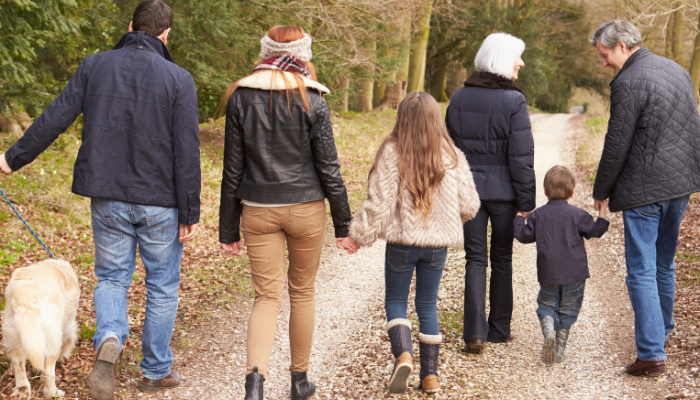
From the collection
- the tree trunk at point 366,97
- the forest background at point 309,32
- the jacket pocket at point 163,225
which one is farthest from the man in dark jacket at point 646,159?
the tree trunk at point 366,97

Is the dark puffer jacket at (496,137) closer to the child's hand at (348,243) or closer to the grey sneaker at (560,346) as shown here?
the grey sneaker at (560,346)

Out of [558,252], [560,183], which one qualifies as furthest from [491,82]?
[558,252]

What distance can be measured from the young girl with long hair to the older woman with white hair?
0.60 meters

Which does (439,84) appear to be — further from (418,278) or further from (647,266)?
(418,278)

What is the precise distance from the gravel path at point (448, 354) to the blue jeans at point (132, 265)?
0.50 meters

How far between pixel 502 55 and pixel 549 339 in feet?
6.81

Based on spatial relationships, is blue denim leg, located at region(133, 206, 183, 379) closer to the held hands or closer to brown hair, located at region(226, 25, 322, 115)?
brown hair, located at region(226, 25, 322, 115)

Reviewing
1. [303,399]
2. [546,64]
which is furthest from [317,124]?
[546,64]

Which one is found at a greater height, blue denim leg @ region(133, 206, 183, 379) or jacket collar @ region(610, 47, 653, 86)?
jacket collar @ region(610, 47, 653, 86)

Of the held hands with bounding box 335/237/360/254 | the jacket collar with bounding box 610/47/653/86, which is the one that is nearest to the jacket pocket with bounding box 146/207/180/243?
the held hands with bounding box 335/237/360/254

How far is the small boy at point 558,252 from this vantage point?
13.3 feet

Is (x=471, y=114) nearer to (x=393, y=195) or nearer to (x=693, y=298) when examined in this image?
(x=393, y=195)

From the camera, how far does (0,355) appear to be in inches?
152

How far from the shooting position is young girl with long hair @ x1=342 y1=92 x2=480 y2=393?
136 inches
